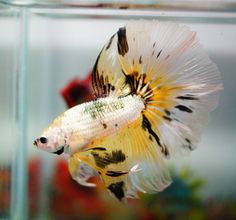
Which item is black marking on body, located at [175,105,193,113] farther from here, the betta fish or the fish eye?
the fish eye

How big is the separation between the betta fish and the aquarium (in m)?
0.45

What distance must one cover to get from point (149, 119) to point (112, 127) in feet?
0.25

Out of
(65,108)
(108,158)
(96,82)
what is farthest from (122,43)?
(65,108)

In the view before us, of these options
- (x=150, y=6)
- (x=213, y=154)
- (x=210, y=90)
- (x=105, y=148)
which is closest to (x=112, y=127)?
(x=105, y=148)

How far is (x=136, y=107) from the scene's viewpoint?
0.68 m

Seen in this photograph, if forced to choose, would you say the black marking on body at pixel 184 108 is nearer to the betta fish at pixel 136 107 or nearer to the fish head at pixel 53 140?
the betta fish at pixel 136 107

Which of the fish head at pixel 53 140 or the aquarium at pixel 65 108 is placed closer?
the fish head at pixel 53 140

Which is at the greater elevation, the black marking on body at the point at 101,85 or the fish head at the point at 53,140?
the black marking on body at the point at 101,85

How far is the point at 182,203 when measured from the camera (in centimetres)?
123

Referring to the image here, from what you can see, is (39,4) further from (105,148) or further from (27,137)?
(105,148)

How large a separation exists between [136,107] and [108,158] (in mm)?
103

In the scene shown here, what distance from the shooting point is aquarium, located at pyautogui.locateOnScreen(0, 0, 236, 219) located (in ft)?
3.94

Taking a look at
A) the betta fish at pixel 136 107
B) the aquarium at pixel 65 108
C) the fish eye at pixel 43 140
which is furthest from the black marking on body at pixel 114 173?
the aquarium at pixel 65 108

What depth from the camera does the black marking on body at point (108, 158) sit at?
0.70 meters
